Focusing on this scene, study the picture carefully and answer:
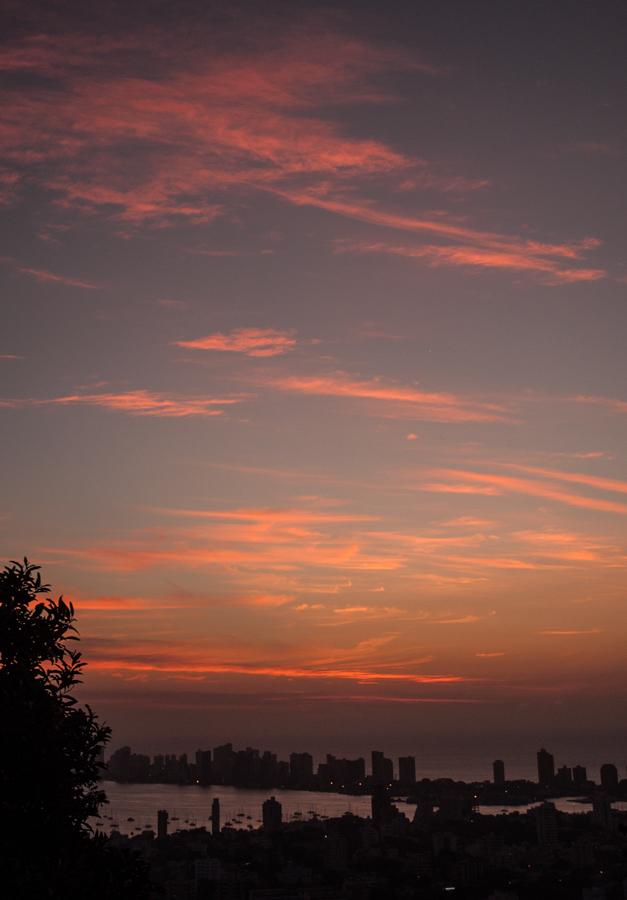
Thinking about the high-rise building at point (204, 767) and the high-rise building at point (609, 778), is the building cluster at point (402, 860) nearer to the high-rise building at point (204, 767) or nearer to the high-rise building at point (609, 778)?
the high-rise building at point (609, 778)

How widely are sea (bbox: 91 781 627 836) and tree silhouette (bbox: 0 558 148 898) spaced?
309 ft

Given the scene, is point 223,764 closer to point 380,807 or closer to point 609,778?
point 609,778

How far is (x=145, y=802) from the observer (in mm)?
144250

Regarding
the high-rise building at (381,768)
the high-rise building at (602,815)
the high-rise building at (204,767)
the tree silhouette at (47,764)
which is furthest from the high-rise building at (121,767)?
the tree silhouette at (47,764)

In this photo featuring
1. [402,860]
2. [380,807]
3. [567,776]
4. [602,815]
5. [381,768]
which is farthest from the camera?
[381,768]

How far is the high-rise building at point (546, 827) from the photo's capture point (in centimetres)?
6750

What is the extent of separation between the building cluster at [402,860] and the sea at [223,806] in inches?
997

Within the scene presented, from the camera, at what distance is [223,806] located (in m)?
133

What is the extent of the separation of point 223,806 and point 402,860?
3177 inches

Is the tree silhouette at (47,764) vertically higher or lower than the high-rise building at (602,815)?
higher

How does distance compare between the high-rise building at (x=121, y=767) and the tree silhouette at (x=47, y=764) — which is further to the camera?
the high-rise building at (x=121, y=767)

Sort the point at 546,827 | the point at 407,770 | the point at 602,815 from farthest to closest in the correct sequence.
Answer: the point at 407,770 < the point at 602,815 < the point at 546,827

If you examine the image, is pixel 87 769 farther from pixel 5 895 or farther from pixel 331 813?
pixel 331 813

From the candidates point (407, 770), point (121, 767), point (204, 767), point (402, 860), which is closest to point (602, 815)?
point (402, 860)
